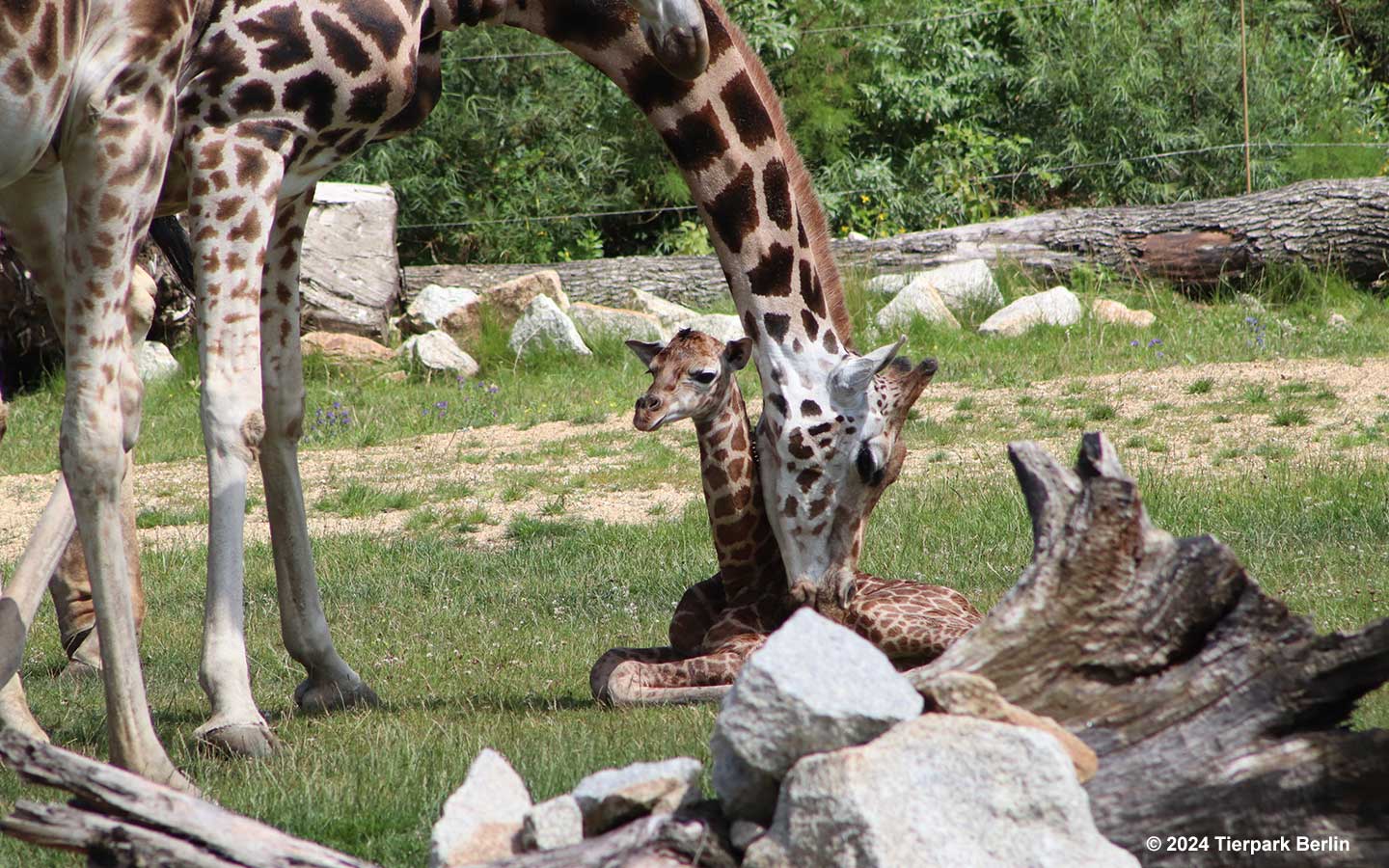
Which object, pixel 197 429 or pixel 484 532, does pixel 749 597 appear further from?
pixel 197 429

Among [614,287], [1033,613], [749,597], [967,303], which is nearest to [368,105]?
[749,597]

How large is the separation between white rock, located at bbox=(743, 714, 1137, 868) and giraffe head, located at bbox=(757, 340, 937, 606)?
2284 mm

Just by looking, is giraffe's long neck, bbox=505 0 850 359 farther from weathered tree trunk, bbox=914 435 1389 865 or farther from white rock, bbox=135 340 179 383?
white rock, bbox=135 340 179 383

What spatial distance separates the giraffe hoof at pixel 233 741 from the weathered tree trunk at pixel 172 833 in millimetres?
1561

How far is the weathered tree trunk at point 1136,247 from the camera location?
494 inches

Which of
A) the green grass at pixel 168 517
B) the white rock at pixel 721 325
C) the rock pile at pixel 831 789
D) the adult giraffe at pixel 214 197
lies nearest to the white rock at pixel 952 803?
the rock pile at pixel 831 789

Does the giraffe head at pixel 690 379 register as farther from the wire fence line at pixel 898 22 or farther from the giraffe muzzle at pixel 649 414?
the wire fence line at pixel 898 22

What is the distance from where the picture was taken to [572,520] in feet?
24.5

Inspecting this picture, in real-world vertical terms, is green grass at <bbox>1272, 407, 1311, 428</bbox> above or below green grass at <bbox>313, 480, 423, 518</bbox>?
below

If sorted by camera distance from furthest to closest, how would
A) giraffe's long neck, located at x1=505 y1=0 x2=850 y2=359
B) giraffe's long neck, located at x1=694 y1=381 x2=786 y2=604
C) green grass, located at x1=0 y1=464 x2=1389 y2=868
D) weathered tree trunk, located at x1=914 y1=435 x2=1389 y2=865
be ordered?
giraffe's long neck, located at x1=694 y1=381 x2=786 y2=604 → giraffe's long neck, located at x1=505 y1=0 x2=850 y2=359 → green grass, located at x1=0 y1=464 x2=1389 y2=868 → weathered tree trunk, located at x1=914 y1=435 x2=1389 y2=865

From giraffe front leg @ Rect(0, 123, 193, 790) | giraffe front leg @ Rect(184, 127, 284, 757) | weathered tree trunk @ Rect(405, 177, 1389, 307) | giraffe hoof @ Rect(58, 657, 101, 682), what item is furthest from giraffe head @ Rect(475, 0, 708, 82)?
weathered tree trunk @ Rect(405, 177, 1389, 307)

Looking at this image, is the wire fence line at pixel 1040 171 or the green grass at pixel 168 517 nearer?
the green grass at pixel 168 517

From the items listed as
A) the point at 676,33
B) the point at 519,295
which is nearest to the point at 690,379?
the point at 676,33

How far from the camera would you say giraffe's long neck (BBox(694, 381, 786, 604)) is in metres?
4.81
